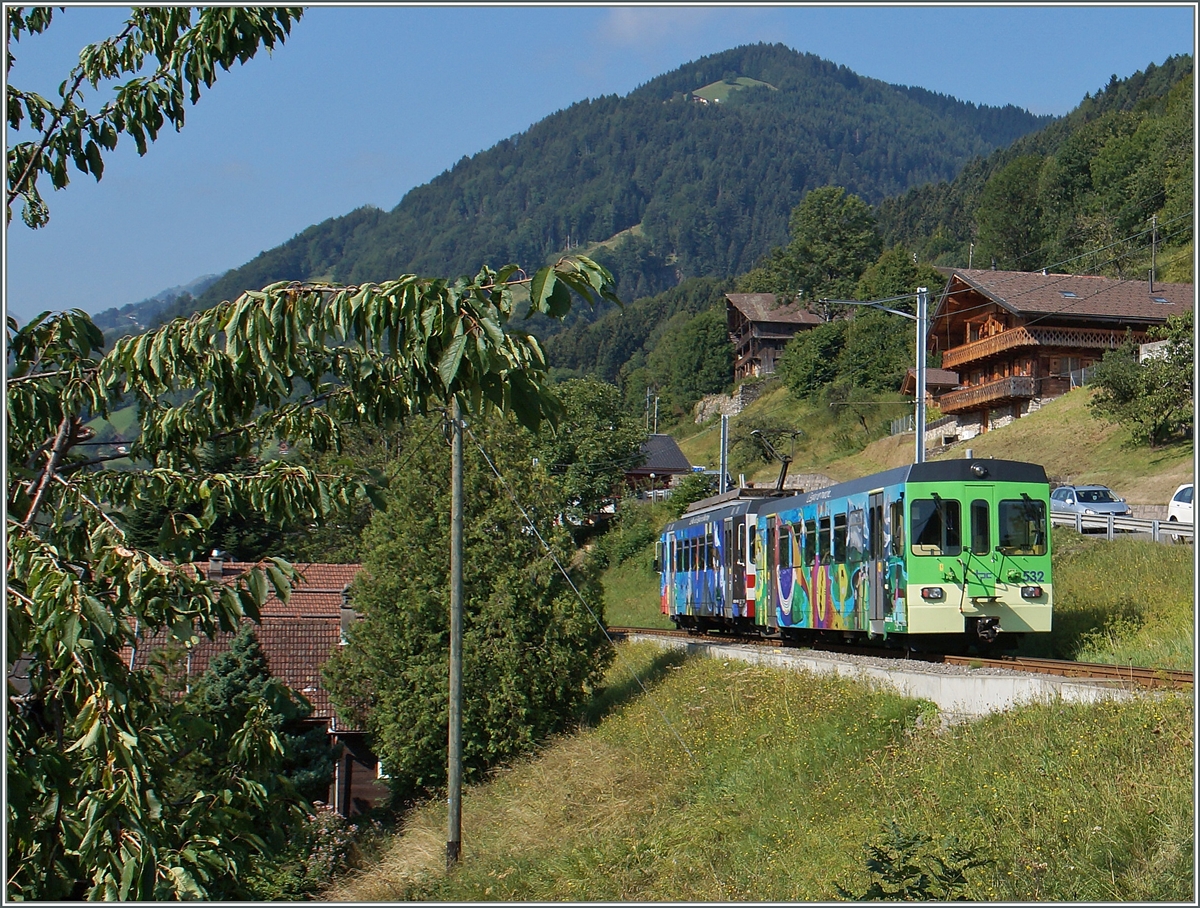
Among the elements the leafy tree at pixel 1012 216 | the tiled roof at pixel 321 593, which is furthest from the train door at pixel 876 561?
the leafy tree at pixel 1012 216

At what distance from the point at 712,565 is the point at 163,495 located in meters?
24.4

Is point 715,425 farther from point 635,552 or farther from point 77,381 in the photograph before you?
point 77,381

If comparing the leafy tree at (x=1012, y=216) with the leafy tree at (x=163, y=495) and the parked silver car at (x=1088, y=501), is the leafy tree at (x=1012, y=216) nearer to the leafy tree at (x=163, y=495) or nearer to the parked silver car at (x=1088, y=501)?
the parked silver car at (x=1088, y=501)

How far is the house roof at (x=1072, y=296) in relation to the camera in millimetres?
54656

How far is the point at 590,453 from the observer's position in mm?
65312

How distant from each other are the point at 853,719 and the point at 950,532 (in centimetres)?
345

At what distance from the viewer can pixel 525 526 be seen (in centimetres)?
2711

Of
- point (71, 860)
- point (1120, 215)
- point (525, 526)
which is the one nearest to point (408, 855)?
point (525, 526)

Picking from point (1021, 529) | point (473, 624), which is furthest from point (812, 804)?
point (473, 624)

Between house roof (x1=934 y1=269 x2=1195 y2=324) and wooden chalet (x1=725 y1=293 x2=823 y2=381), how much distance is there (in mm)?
45192

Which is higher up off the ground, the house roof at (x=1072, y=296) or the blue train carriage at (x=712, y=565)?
the house roof at (x=1072, y=296)

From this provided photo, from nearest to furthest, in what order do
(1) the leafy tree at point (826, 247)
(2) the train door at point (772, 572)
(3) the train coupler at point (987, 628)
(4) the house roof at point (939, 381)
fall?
1. (3) the train coupler at point (987, 628)
2. (2) the train door at point (772, 572)
3. (4) the house roof at point (939, 381)
4. (1) the leafy tree at point (826, 247)

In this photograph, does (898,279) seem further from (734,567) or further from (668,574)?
(734,567)

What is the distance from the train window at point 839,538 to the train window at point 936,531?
2.50 meters
